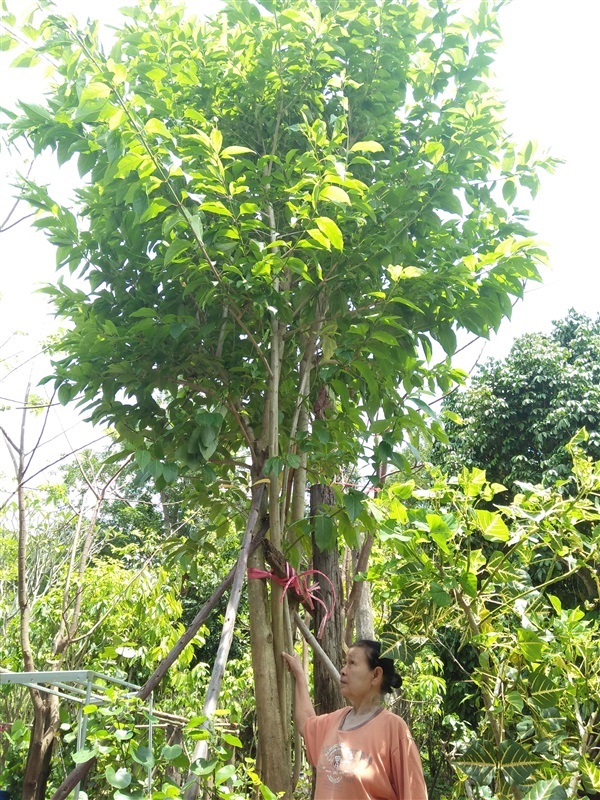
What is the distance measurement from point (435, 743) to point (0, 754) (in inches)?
213

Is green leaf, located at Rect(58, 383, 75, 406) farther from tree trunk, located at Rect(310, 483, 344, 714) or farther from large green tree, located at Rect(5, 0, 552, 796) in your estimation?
tree trunk, located at Rect(310, 483, 344, 714)

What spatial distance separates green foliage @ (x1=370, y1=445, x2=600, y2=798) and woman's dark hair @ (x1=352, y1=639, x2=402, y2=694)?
0.08 meters

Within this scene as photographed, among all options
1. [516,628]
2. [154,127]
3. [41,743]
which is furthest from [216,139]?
[41,743]

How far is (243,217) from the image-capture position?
182cm

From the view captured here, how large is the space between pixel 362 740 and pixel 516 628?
0.66 m

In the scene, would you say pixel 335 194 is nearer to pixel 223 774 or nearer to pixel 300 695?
pixel 223 774

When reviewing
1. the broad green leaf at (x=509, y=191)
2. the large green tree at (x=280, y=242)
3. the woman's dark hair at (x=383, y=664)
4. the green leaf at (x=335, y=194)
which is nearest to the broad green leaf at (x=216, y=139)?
the large green tree at (x=280, y=242)

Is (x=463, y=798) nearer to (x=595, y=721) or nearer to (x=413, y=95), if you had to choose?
(x=595, y=721)

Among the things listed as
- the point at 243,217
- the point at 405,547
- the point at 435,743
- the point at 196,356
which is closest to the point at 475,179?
the point at 243,217

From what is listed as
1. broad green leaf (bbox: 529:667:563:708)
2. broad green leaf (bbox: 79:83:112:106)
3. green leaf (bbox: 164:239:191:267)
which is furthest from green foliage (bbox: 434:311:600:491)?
broad green leaf (bbox: 79:83:112:106)

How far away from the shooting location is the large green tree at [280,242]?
1.75 meters

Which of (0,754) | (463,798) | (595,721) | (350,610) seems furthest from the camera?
(0,754)

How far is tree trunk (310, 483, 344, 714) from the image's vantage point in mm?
2695

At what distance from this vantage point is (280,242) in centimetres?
166
